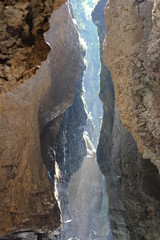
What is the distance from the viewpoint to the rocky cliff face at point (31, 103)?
215 cm

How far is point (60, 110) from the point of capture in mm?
11289

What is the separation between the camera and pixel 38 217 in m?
8.01

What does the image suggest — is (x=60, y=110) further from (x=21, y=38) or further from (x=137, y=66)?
(x=21, y=38)

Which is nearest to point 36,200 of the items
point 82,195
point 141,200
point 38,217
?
point 38,217

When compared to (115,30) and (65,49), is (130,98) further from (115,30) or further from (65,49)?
(65,49)

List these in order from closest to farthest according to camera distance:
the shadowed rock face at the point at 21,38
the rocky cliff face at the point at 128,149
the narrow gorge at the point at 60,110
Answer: the shadowed rock face at the point at 21,38
the narrow gorge at the point at 60,110
the rocky cliff face at the point at 128,149

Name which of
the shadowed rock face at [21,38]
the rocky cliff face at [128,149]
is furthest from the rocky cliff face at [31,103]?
the rocky cliff face at [128,149]

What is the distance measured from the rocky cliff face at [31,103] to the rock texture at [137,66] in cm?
291

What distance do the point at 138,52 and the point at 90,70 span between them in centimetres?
3302

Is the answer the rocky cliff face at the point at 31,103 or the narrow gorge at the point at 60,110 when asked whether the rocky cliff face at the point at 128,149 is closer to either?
the narrow gorge at the point at 60,110

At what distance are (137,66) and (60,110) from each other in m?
5.14

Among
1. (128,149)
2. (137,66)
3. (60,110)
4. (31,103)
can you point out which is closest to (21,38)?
(137,66)

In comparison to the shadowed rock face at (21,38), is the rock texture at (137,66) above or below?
above

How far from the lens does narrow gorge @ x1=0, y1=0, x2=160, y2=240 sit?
2.27m
